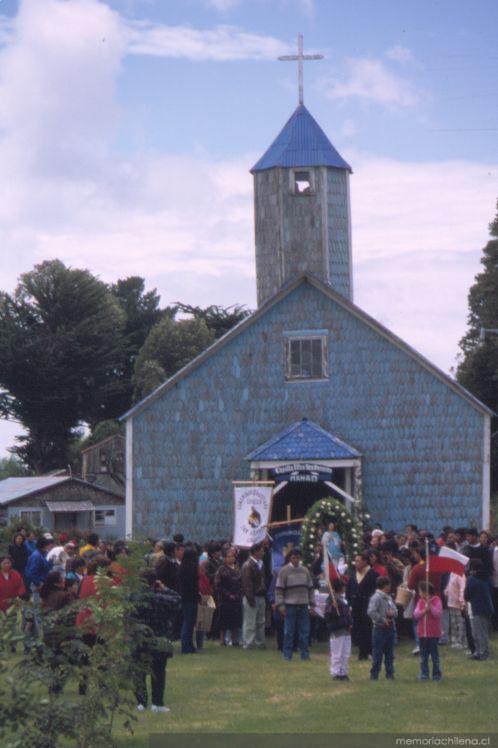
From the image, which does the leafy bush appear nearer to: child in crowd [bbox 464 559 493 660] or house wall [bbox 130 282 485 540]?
child in crowd [bbox 464 559 493 660]

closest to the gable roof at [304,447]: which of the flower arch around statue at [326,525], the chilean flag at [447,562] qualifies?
the flower arch around statue at [326,525]

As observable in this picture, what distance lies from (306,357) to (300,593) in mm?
14782

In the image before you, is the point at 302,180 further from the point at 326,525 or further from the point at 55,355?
the point at 55,355

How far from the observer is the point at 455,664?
22.7 metres

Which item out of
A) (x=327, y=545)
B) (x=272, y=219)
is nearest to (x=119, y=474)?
(x=272, y=219)

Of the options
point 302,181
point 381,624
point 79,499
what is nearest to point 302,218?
point 302,181

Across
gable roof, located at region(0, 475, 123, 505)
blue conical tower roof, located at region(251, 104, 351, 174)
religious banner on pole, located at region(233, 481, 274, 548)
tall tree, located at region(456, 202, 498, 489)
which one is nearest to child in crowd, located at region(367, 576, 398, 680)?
religious banner on pole, located at region(233, 481, 274, 548)

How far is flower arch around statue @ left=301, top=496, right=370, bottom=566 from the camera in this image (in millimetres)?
27984

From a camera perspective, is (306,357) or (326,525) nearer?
(326,525)

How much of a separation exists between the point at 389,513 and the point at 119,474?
42.2m

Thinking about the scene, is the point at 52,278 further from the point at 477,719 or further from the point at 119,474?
the point at 477,719

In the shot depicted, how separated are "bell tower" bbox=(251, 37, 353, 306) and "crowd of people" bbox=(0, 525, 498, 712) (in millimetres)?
13706

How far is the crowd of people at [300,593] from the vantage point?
67.3 feet

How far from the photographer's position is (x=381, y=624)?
68.4 feet
